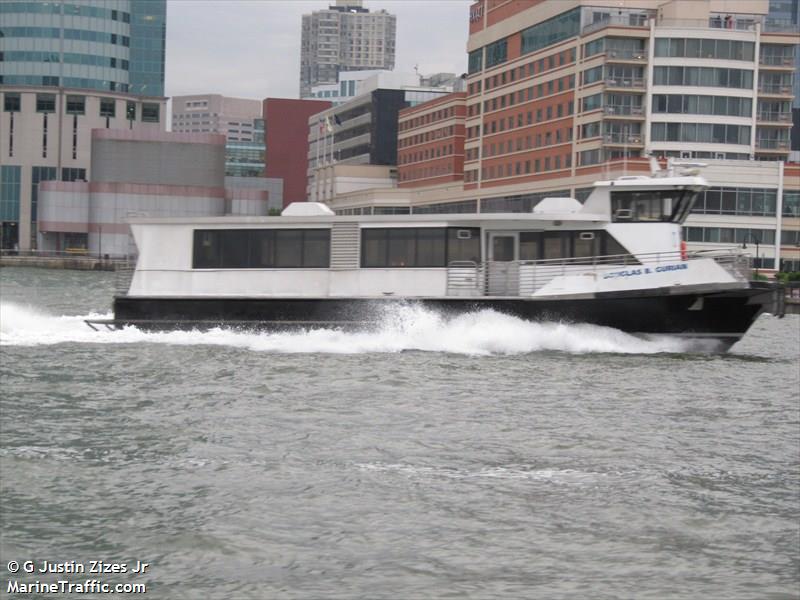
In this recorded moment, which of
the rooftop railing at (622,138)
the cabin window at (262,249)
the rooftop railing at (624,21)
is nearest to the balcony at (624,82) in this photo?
the rooftop railing at (622,138)

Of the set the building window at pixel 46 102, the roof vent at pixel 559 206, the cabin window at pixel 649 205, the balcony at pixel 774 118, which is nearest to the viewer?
the cabin window at pixel 649 205

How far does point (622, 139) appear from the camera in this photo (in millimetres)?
83438

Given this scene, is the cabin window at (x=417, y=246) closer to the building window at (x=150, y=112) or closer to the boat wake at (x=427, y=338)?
the boat wake at (x=427, y=338)

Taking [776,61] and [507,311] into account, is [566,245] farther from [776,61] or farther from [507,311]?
[776,61]

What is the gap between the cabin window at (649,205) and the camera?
25672 millimetres

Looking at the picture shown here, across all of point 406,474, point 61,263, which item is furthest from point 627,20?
point 406,474

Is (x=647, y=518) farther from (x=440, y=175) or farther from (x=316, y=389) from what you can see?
(x=440, y=175)

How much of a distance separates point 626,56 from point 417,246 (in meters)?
61.0

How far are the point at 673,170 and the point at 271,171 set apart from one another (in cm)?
16390

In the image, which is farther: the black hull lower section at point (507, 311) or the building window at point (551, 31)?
the building window at point (551, 31)

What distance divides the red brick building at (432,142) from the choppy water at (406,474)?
93.1m

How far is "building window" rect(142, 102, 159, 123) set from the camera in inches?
4884

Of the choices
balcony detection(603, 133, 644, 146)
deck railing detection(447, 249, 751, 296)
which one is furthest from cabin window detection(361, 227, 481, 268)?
balcony detection(603, 133, 644, 146)

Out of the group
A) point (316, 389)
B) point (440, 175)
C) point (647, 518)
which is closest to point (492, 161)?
point (440, 175)
